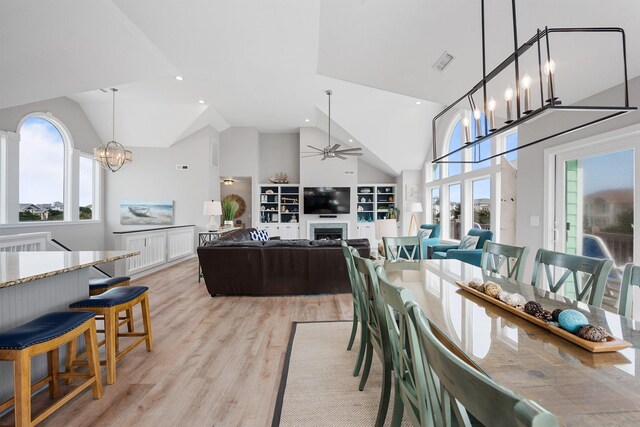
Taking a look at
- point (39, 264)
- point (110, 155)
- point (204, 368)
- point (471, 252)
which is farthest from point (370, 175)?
point (39, 264)

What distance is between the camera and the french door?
8.97 feet

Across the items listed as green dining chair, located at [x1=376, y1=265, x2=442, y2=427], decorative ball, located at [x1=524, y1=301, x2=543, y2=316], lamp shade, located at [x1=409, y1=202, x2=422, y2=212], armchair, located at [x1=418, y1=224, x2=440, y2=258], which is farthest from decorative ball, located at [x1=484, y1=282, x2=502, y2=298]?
lamp shade, located at [x1=409, y1=202, x2=422, y2=212]

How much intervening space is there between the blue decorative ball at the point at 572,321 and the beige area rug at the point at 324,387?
3.54ft

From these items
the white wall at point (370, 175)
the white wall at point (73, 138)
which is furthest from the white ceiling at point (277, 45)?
the white wall at point (370, 175)

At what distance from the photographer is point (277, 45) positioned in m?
4.23

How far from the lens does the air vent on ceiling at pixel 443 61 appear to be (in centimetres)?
316

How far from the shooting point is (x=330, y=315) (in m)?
3.53

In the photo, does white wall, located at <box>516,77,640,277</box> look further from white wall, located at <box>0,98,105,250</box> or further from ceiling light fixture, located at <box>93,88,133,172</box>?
white wall, located at <box>0,98,105,250</box>

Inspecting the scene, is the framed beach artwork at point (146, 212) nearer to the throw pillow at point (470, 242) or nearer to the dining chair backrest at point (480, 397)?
the throw pillow at point (470, 242)

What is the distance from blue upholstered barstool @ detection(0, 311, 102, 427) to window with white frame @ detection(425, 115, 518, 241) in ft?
16.1

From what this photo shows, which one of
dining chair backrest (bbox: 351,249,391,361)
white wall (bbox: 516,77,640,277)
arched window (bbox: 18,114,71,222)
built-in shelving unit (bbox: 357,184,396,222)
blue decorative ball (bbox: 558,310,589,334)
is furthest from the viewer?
built-in shelving unit (bbox: 357,184,396,222)

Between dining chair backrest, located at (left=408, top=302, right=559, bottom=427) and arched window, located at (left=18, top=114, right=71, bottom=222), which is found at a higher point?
arched window, located at (left=18, top=114, right=71, bottom=222)

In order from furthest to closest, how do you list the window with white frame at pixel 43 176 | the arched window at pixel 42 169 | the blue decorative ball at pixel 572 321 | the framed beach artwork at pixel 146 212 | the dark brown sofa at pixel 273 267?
the framed beach artwork at pixel 146 212 → the arched window at pixel 42 169 → the window with white frame at pixel 43 176 → the dark brown sofa at pixel 273 267 → the blue decorative ball at pixel 572 321

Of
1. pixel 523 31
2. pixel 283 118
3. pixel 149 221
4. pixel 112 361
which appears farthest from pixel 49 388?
pixel 283 118
